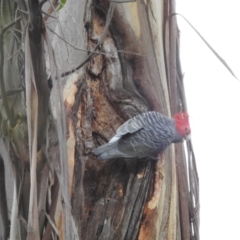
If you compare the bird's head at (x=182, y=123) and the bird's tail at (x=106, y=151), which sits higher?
the bird's head at (x=182, y=123)

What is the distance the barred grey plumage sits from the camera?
1.48 metres

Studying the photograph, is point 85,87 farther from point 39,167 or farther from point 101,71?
point 39,167

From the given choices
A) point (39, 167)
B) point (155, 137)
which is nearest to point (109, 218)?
point (155, 137)

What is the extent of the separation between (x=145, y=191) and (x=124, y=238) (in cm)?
13

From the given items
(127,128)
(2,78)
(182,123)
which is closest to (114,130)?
(127,128)

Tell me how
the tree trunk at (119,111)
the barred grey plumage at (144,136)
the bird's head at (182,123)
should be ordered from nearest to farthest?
the tree trunk at (119,111)
the barred grey plumage at (144,136)
the bird's head at (182,123)

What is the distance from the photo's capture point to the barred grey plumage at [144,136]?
1.48 m

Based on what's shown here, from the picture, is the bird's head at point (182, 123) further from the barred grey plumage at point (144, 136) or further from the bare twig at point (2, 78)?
the bare twig at point (2, 78)

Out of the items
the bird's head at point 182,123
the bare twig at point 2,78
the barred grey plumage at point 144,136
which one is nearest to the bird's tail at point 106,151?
the barred grey plumage at point 144,136

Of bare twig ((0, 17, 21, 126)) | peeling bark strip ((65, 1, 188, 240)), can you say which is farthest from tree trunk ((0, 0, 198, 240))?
bare twig ((0, 17, 21, 126))

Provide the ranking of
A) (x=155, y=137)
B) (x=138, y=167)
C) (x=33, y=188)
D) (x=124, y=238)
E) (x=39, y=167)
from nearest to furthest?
(x=33, y=188), (x=39, y=167), (x=124, y=238), (x=138, y=167), (x=155, y=137)

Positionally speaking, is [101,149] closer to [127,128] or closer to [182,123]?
[127,128]

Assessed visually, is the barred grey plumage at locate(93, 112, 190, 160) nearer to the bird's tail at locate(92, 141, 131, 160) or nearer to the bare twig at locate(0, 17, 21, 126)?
the bird's tail at locate(92, 141, 131, 160)

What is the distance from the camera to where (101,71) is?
61.6 inches
